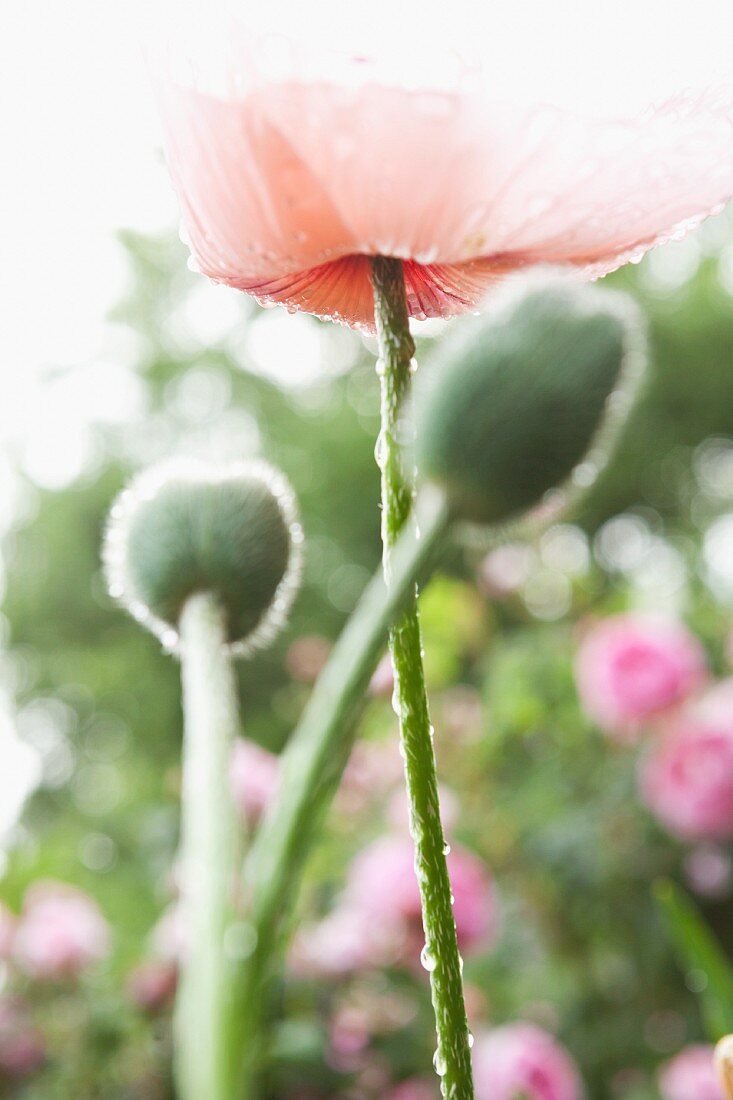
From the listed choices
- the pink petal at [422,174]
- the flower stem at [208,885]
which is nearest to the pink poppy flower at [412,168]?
the pink petal at [422,174]

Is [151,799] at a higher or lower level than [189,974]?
higher

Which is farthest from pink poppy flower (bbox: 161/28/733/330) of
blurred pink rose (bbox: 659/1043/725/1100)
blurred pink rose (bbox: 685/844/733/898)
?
blurred pink rose (bbox: 685/844/733/898)

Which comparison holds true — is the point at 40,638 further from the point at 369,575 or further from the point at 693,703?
the point at 693,703

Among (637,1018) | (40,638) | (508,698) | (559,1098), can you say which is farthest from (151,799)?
(40,638)

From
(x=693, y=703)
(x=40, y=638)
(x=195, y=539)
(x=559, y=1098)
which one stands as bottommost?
(x=559, y=1098)

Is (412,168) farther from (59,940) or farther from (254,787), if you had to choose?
(59,940)

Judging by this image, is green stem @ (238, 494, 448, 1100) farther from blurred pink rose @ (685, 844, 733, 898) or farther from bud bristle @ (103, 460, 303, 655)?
blurred pink rose @ (685, 844, 733, 898)

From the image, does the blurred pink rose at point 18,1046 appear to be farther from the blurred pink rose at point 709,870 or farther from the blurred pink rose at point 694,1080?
the blurred pink rose at point 709,870
